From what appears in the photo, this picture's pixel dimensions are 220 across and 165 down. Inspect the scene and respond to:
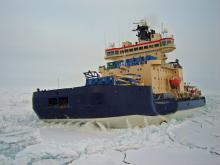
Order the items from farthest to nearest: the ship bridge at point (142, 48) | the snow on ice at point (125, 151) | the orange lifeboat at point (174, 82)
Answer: the ship bridge at point (142, 48), the orange lifeboat at point (174, 82), the snow on ice at point (125, 151)

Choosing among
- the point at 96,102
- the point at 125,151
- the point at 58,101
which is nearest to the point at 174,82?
the point at 96,102

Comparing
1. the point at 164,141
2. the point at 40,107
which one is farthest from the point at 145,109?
the point at 40,107

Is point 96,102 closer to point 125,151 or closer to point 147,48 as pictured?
point 125,151

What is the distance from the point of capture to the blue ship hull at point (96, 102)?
11445 mm

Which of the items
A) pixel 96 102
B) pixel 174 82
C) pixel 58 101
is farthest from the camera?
pixel 174 82

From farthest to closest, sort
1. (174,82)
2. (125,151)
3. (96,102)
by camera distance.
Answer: (174,82) < (96,102) < (125,151)

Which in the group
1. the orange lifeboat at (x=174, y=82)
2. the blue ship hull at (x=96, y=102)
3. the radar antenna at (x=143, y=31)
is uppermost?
the radar antenna at (x=143, y=31)

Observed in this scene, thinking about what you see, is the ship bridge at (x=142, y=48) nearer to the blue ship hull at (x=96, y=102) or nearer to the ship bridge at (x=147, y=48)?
the ship bridge at (x=147, y=48)

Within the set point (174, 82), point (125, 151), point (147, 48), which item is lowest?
point (125, 151)

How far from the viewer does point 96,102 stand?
11.5 m

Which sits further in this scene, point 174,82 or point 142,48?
point 142,48

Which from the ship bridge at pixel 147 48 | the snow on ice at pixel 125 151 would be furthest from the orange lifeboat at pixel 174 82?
the snow on ice at pixel 125 151

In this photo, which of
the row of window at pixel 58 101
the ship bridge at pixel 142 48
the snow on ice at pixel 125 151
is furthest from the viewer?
the ship bridge at pixel 142 48

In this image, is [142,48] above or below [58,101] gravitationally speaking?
above
